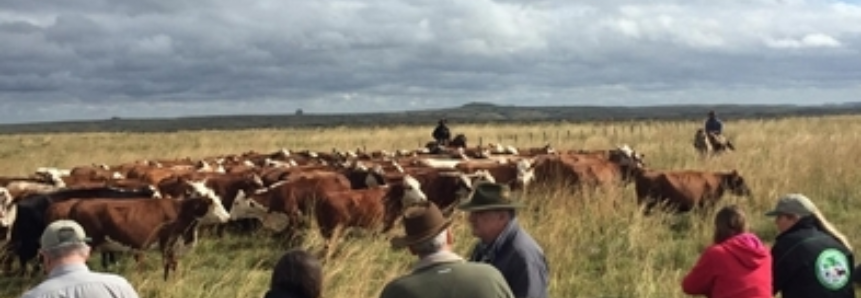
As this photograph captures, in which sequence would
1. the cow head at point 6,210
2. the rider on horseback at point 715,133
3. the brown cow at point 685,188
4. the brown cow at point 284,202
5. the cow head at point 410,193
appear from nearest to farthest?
the cow head at point 410,193, the cow head at point 6,210, the brown cow at point 284,202, the brown cow at point 685,188, the rider on horseback at point 715,133

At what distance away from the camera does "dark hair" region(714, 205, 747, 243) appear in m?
6.52

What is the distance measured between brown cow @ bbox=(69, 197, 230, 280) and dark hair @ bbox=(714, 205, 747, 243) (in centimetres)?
795

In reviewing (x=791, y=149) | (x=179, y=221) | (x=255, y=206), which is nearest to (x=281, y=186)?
(x=255, y=206)

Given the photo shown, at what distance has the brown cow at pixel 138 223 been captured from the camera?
12.6 m

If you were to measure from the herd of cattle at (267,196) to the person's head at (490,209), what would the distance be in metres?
6.59

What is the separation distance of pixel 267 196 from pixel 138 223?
9.57 ft

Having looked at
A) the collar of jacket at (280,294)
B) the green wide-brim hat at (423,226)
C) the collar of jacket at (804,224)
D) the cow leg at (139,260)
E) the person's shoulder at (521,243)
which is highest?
the green wide-brim hat at (423,226)

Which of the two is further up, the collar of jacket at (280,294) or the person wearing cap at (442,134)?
the collar of jacket at (280,294)

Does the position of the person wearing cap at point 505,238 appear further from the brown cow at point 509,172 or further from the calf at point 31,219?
the brown cow at point 509,172

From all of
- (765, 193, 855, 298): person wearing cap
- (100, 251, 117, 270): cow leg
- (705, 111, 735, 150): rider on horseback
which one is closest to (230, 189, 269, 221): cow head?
(100, 251, 117, 270): cow leg

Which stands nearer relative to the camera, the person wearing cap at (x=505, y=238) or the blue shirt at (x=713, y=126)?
the person wearing cap at (x=505, y=238)

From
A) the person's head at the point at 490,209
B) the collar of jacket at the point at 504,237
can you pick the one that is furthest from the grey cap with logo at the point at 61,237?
the collar of jacket at the point at 504,237

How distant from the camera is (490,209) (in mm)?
5527

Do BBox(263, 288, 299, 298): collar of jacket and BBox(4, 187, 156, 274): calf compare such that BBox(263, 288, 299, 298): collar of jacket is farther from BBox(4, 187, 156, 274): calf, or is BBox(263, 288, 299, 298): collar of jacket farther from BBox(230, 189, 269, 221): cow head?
BBox(230, 189, 269, 221): cow head
